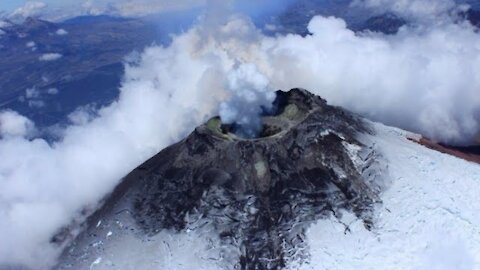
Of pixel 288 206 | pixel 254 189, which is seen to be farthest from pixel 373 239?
pixel 254 189

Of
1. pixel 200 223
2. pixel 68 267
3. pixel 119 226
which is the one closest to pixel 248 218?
pixel 200 223

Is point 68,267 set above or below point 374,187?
below

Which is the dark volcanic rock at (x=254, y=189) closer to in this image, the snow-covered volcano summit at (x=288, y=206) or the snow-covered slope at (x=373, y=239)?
the snow-covered volcano summit at (x=288, y=206)

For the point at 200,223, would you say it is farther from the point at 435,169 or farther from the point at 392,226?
the point at 435,169

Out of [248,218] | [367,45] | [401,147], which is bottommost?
[367,45]

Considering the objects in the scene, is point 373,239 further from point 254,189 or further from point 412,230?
point 254,189

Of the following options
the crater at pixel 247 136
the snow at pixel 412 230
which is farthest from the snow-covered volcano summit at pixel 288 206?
the crater at pixel 247 136

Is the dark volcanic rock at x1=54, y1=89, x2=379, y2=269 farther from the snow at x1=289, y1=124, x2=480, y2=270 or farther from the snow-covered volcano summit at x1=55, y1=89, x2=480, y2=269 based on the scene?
the snow at x1=289, y1=124, x2=480, y2=270
